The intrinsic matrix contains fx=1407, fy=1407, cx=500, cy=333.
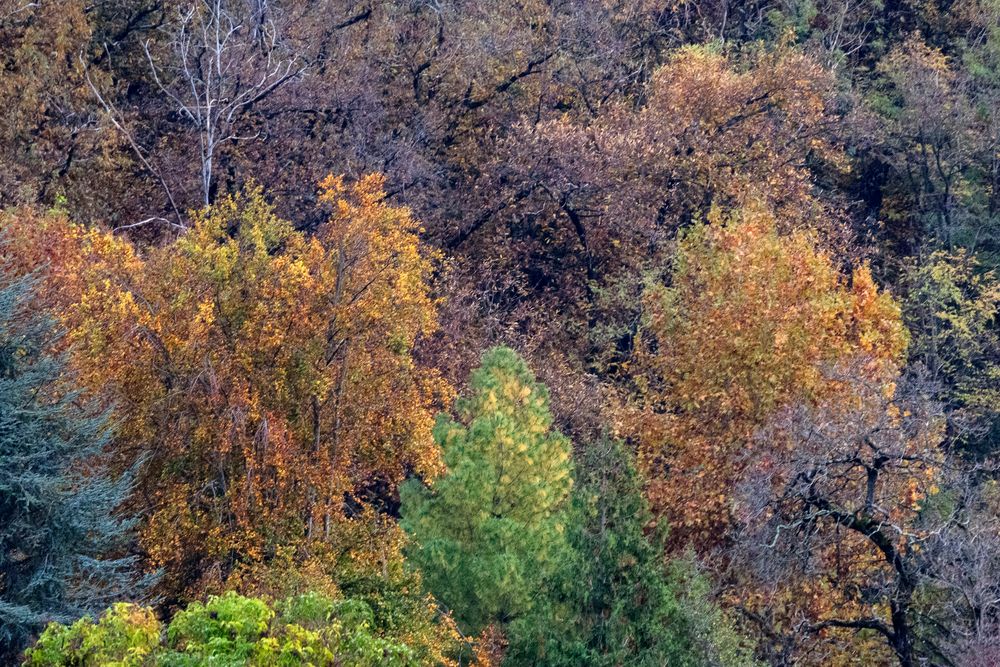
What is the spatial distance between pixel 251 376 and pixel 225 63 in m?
17.6

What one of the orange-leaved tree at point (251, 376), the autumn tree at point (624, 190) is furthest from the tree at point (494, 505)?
the autumn tree at point (624, 190)

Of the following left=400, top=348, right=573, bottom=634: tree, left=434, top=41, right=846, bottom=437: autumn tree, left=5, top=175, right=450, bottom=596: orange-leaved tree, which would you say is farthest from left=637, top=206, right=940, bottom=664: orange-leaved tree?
left=5, top=175, right=450, bottom=596: orange-leaved tree

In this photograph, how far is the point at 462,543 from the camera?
2608cm

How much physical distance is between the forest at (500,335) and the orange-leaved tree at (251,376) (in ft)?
0.25

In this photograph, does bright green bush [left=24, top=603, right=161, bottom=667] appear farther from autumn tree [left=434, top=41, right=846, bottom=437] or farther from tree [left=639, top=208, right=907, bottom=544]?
autumn tree [left=434, top=41, right=846, bottom=437]

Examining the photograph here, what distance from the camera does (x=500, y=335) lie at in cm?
3791

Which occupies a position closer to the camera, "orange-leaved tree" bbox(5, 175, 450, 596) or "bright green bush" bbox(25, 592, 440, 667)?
"bright green bush" bbox(25, 592, 440, 667)

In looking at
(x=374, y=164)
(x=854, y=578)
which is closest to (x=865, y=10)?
(x=374, y=164)

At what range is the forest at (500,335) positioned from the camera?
22547 mm

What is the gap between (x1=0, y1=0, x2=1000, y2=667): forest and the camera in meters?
22.5

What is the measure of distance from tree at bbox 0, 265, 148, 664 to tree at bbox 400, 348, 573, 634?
556 centimetres

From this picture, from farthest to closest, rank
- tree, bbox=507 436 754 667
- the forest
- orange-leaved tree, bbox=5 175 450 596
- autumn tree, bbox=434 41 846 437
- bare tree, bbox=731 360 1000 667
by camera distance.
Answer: autumn tree, bbox=434 41 846 437, orange-leaved tree, bbox=5 175 450 596, bare tree, bbox=731 360 1000 667, the forest, tree, bbox=507 436 754 667

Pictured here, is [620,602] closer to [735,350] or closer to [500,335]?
[735,350]

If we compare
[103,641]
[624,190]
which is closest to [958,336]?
[624,190]
